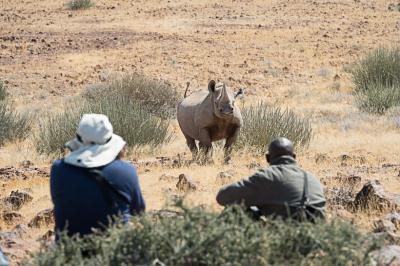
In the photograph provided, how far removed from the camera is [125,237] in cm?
547

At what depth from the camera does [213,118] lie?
13.9m

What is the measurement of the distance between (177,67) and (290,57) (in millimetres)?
5150

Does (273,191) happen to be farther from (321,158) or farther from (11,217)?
(321,158)

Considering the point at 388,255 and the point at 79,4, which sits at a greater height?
the point at 388,255

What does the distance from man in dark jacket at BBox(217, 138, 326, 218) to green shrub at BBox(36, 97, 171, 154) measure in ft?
34.4

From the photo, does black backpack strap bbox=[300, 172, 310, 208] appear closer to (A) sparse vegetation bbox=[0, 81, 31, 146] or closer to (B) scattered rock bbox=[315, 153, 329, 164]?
(B) scattered rock bbox=[315, 153, 329, 164]

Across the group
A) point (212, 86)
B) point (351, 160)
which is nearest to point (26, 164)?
point (212, 86)

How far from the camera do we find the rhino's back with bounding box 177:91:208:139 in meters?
14.5

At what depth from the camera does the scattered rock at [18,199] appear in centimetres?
1098

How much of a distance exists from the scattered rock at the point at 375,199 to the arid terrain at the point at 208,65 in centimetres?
18

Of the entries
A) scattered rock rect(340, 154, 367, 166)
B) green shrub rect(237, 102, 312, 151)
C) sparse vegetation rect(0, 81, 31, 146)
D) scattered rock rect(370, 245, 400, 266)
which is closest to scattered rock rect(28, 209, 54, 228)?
scattered rock rect(370, 245, 400, 266)

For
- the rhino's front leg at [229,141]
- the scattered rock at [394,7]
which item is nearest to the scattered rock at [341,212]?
the rhino's front leg at [229,141]

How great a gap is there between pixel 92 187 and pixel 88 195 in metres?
0.07

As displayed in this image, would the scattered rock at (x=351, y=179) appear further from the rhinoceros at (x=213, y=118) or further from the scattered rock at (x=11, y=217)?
the scattered rock at (x=11, y=217)
